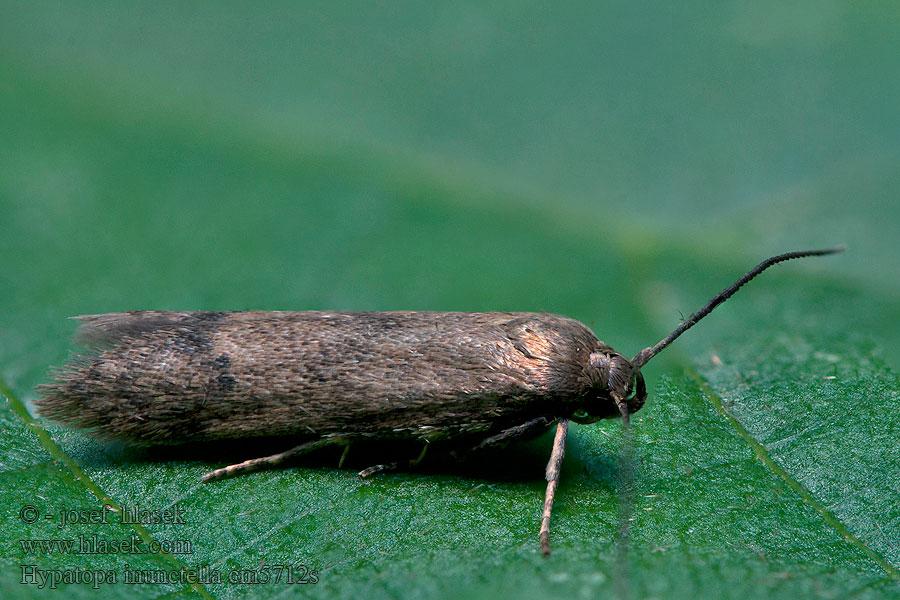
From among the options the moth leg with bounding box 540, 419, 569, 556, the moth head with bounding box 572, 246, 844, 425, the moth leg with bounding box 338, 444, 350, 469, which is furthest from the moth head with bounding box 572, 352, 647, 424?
the moth leg with bounding box 338, 444, 350, 469

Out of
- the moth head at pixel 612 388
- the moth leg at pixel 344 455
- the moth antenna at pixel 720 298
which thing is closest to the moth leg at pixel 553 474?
the moth head at pixel 612 388

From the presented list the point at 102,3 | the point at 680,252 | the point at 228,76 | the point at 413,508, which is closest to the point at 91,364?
the point at 413,508

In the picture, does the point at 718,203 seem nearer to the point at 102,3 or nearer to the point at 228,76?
the point at 228,76

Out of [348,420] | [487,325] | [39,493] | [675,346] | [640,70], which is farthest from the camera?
[640,70]

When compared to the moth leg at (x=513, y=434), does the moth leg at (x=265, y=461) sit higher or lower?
lower

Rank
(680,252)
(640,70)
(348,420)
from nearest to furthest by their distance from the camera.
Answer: (348,420)
(680,252)
(640,70)

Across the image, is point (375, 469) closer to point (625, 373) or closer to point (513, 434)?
point (513, 434)

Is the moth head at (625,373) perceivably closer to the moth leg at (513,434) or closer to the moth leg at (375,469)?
the moth leg at (513,434)

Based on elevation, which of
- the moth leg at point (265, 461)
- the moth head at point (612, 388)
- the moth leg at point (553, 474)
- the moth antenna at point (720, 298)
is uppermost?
the moth antenna at point (720, 298)
